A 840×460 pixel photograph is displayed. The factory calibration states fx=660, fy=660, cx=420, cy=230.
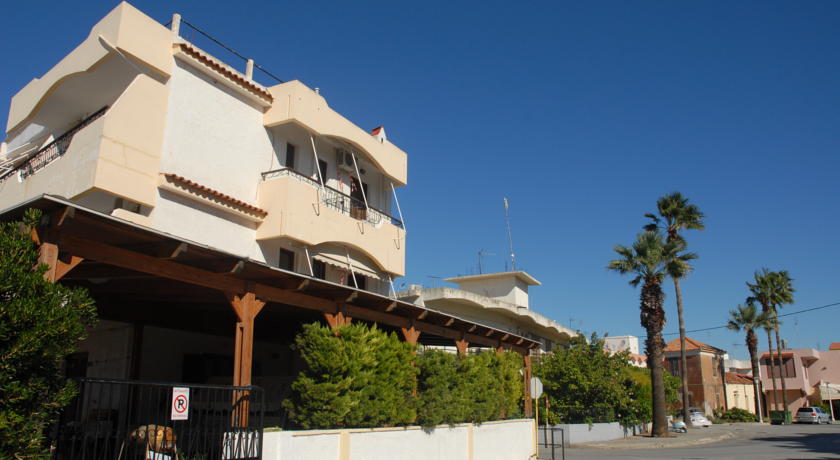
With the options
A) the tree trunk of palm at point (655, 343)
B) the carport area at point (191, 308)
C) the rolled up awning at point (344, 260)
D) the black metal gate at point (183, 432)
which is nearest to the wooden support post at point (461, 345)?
the carport area at point (191, 308)

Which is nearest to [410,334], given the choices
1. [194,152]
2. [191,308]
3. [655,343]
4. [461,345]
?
[461,345]

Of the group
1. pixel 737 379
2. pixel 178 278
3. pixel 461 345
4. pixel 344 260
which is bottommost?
pixel 737 379

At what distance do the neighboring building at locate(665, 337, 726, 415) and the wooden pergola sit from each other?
54.4 metres

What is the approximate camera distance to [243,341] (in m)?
12.6

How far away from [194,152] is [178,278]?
306 inches

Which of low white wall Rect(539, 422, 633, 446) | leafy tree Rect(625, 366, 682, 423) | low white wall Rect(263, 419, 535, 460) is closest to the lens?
low white wall Rect(263, 419, 535, 460)

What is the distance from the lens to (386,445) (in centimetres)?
1436

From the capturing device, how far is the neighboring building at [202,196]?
1440 centimetres

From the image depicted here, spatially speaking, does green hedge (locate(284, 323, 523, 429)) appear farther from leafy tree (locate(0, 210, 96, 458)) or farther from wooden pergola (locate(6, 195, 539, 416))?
leafy tree (locate(0, 210, 96, 458))

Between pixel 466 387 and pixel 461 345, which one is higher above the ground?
pixel 461 345

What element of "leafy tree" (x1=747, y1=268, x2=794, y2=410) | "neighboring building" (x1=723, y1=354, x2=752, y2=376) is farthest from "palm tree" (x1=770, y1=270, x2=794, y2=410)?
"neighboring building" (x1=723, y1=354, x2=752, y2=376)

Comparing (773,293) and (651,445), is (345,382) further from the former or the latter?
(773,293)

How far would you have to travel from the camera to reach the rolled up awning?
70.7 feet

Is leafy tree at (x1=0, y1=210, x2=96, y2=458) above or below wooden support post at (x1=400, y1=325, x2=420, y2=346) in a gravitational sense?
below
